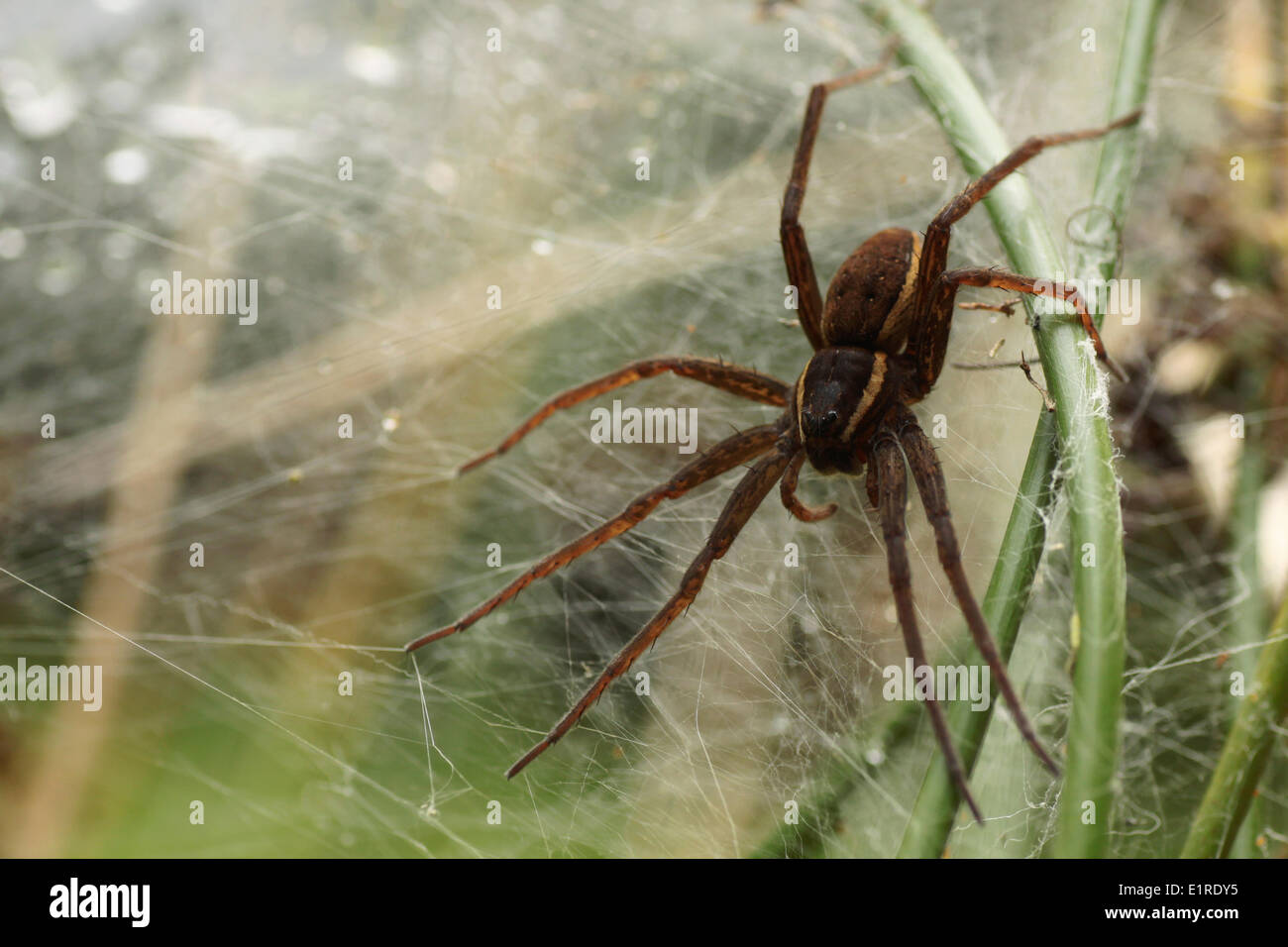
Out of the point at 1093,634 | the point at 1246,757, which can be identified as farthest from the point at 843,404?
the point at 1246,757

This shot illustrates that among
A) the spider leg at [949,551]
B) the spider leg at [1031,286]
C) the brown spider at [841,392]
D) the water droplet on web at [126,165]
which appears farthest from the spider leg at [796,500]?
the water droplet on web at [126,165]

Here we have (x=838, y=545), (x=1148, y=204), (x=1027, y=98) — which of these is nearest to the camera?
(x=838, y=545)

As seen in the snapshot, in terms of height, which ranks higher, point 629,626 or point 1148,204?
point 1148,204

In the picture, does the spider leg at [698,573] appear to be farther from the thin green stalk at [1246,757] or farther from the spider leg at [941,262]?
the thin green stalk at [1246,757]
